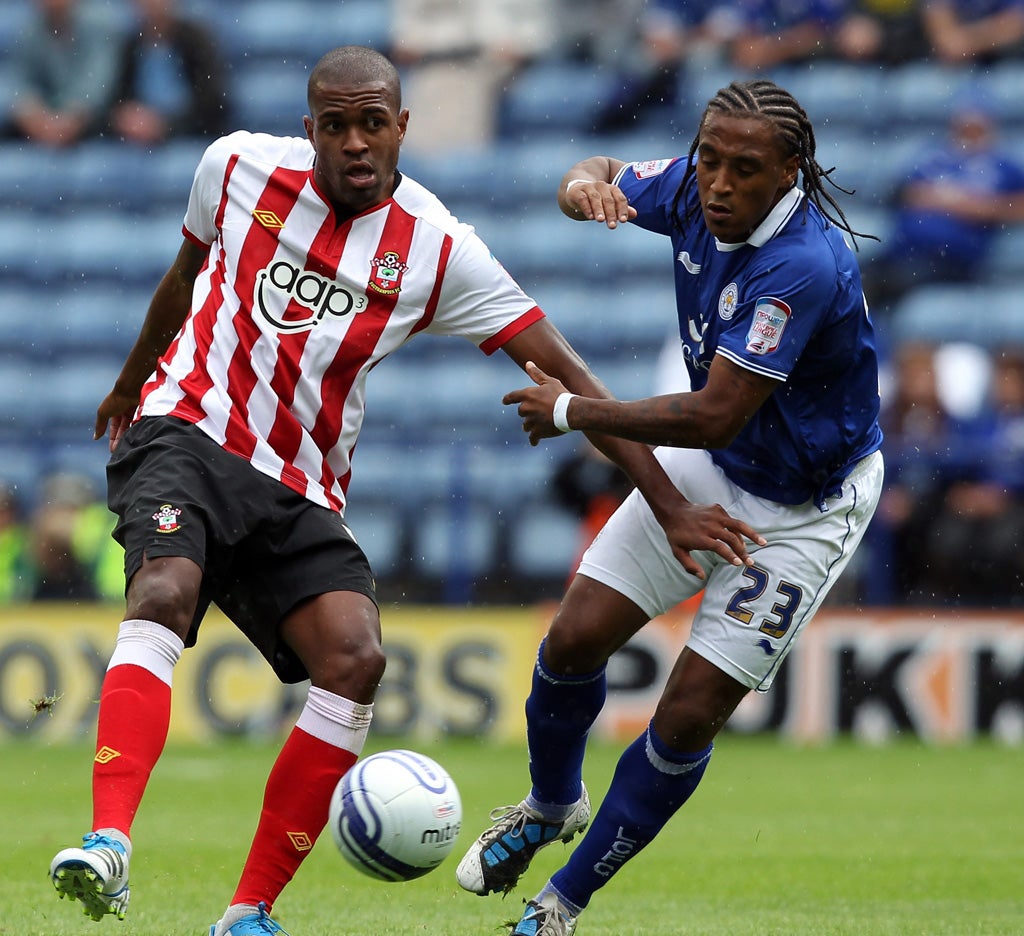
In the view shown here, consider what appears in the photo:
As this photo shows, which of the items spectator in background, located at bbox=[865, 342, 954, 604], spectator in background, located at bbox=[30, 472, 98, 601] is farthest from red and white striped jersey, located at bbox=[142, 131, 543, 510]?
spectator in background, located at bbox=[30, 472, 98, 601]

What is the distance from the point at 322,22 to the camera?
683 inches

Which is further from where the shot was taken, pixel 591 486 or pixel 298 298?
pixel 591 486

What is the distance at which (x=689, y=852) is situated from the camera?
297 inches

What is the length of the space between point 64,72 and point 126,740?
1308cm

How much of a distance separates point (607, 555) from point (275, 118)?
12.1 m

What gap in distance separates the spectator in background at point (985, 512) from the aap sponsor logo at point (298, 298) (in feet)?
25.9

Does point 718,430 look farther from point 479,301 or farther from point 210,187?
point 210,187

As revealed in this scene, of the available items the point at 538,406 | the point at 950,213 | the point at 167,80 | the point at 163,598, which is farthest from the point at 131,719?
the point at 167,80

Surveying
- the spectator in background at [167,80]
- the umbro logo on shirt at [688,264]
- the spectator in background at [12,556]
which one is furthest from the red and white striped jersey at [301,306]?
the spectator in background at [167,80]

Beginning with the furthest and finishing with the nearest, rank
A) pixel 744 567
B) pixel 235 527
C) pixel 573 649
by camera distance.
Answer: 1. pixel 573 649
2. pixel 744 567
3. pixel 235 527

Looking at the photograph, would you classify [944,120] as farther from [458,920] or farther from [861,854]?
[458,920]

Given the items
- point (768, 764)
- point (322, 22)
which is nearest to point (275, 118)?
point (322, 22)

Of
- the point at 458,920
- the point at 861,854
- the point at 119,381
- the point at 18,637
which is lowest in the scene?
the point at 18,637

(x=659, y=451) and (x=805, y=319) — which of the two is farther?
(x=659, y=451)
